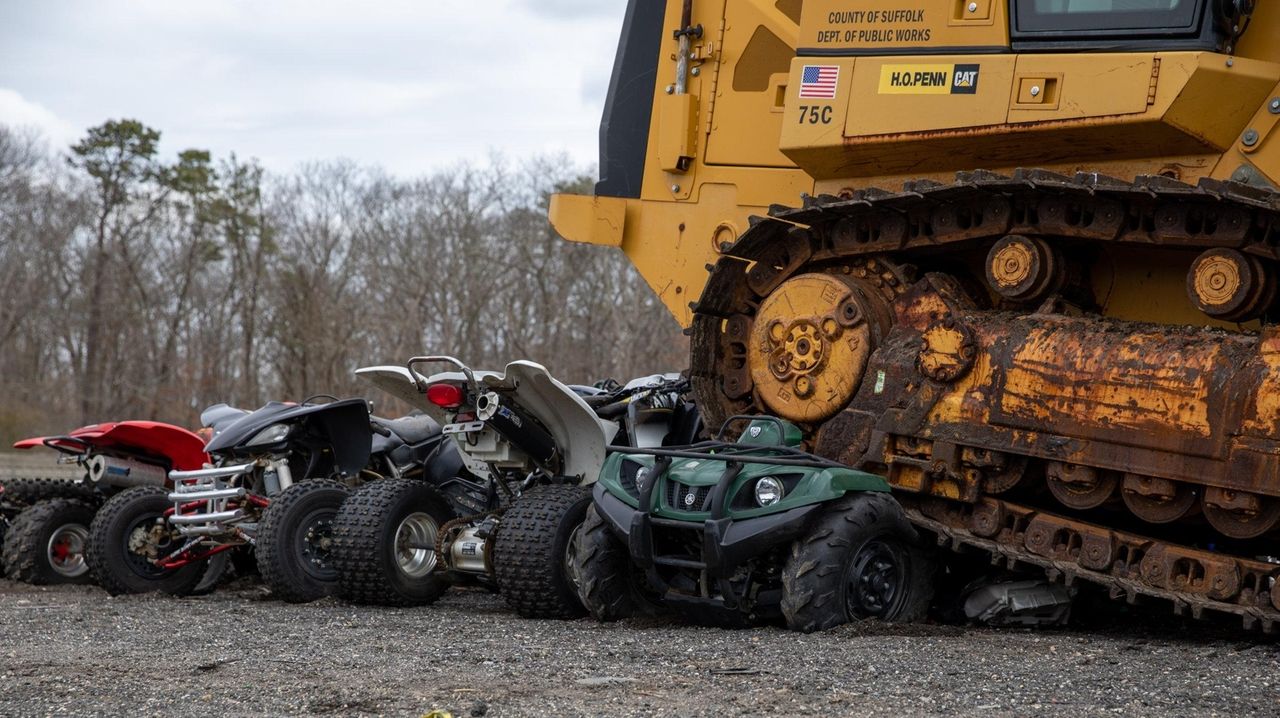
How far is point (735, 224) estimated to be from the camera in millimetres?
10383

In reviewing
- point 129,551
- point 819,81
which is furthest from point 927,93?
point 129,551

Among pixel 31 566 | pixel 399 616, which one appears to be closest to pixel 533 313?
pixel 31 566

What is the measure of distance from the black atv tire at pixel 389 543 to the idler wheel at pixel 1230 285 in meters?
4.58

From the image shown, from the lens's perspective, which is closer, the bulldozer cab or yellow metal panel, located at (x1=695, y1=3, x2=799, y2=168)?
the bulldozer cab

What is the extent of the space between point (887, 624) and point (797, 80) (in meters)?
3.50

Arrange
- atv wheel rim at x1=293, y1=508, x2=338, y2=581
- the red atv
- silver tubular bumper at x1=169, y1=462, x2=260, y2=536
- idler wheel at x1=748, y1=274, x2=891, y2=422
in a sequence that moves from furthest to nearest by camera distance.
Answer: the red atv, silver tubular bumper at x1=169, y1=462, x2=260, y2=536, atv wheel rim at x1=293, y1=508, x2=338, y2=581, idler wheel at x1=748, y1=274, x2=891, y2=422

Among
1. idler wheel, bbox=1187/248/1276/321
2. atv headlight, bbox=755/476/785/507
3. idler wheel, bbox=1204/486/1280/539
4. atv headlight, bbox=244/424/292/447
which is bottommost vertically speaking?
atv headlight, bbox=244/424/292/447

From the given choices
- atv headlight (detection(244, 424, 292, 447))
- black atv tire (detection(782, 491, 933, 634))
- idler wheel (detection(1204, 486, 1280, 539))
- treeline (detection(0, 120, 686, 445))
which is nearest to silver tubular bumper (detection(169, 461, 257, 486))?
atv headlight (detection(244, 424, 292, 447))

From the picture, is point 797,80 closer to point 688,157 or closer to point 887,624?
point 688,157

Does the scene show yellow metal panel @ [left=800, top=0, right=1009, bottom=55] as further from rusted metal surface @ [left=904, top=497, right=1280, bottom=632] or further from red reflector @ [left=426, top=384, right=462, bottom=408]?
red reflector @ [left=426, top=384, right=462, bottom=408]

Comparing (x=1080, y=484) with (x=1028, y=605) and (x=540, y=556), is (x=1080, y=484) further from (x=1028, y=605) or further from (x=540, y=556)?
(x=540, y=556)

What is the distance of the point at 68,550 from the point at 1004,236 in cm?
730

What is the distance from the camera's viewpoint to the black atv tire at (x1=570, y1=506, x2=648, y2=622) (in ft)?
26.7

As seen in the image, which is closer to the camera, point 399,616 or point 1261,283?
point 1261,283
